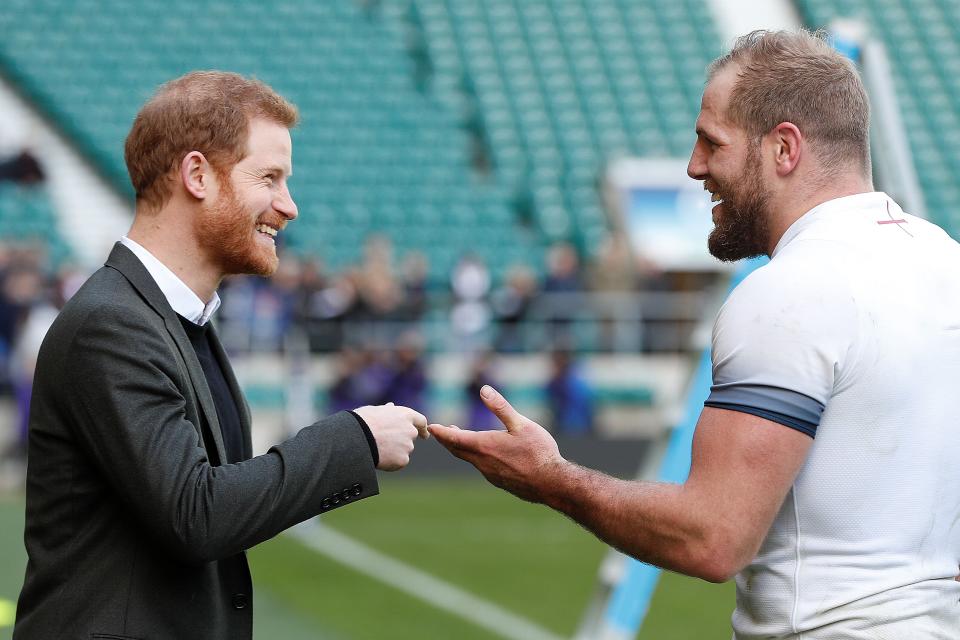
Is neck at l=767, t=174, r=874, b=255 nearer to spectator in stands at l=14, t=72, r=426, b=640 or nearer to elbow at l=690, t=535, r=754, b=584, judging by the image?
elbow at l=690, t=535, r=754, b=584

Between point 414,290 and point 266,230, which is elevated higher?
point 266,230

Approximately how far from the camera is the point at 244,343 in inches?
588

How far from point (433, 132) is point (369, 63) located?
171 centimetres

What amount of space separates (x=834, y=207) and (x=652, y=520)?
0.68 m

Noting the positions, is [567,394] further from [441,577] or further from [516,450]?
[516,450]

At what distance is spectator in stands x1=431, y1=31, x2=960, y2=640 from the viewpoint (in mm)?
2457

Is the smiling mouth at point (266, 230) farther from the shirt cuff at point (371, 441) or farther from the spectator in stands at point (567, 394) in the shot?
the spectator in stands at point (567, 394)

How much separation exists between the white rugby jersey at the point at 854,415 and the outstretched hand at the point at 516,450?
396mm

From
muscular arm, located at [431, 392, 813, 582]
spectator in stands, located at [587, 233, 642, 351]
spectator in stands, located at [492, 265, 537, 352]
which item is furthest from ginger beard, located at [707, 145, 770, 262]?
spectator in stands, located at [587, 233, 642, 351]

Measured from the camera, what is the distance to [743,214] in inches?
109

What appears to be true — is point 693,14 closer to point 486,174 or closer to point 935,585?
point 486,174

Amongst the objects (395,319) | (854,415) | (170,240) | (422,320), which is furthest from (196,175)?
(422,320)

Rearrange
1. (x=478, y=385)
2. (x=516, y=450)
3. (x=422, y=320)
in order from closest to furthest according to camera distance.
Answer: (x=516, y=450) < (x=478, y=385) < (x=422, y=320)

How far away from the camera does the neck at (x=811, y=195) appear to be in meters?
2.69
